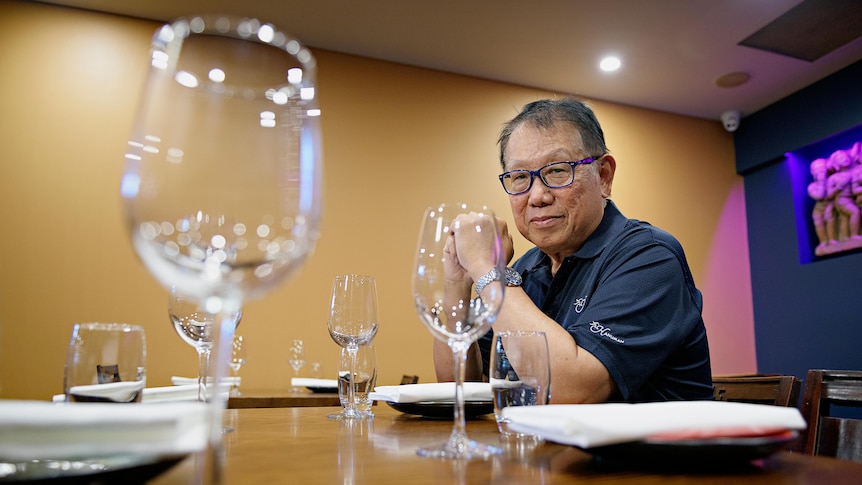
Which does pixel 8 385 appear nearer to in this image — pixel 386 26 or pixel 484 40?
pixel 386 26

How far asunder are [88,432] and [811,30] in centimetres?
441

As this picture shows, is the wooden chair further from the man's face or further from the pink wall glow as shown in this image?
the pink wall glow

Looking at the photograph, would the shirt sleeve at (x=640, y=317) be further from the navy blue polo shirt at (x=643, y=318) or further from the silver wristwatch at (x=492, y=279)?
the silver wristwatch at (x=492, y=279)

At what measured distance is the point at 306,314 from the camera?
12.1ft

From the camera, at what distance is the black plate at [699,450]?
51 centimetres

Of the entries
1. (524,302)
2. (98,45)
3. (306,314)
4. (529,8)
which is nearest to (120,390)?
(524,302)

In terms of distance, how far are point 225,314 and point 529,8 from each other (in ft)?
11.4

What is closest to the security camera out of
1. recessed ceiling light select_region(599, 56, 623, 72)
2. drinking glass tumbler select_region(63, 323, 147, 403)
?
recessed ceiling light select_region(599, 56, 623, 72)

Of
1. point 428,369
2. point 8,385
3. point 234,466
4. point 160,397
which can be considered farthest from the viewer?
point 428,369

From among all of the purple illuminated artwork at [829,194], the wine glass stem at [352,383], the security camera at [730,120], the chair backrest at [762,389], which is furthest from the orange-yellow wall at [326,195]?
the chair backrest at [762,389]

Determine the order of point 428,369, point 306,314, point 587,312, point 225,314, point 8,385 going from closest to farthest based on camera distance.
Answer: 1. point 225,314
2. point 587,312
3. point 8,385
4. point 306,314
5. point 428,369

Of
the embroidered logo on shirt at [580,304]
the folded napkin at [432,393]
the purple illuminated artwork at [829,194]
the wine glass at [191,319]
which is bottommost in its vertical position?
the folded napkin at [432,393]

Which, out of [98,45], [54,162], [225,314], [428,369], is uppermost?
[98,45]

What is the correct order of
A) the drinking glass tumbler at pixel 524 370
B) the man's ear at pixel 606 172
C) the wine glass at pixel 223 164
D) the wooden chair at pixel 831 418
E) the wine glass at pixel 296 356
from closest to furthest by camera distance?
the wine glass at pixel 223 164, the drinking glass tumbler at pixel 524 370, the wooden chair at pixel 831 418, the man's ear at pixel 606 172, the wine glass at pixel 296 356
